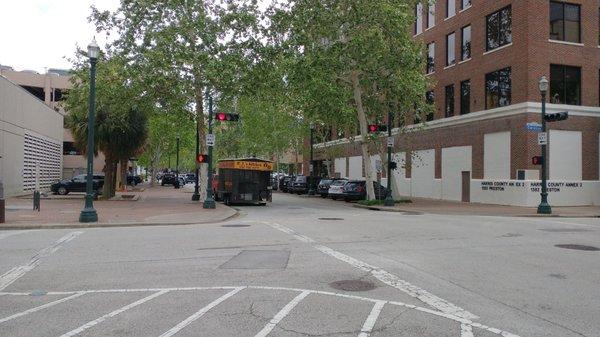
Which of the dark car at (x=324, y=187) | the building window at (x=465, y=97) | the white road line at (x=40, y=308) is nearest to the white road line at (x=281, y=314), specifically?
the white road line at (x=40, y=308)

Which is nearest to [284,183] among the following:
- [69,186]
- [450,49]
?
[69,186]

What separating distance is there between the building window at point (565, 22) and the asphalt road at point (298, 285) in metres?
19.4

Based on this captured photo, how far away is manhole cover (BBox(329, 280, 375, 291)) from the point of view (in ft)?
24.8

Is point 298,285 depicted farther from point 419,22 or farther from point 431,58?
point 419,22

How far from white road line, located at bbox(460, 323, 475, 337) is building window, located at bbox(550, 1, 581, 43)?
28.0m

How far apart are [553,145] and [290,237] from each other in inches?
846

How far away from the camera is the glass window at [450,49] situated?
36275mm

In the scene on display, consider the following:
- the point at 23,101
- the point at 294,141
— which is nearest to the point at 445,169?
the point at 294,141

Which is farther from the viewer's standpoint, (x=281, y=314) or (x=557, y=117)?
(x=557, y=117)

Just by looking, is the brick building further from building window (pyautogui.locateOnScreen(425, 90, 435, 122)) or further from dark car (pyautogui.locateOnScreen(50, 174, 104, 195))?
dark car (pyautogui.locateOnScreen(50, 174, 104, 195))

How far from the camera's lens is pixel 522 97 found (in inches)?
1141

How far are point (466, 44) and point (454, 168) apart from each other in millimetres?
8213

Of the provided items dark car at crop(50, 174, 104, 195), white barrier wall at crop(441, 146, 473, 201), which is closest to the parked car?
white barrier wall at crop(441, 146, 473, 201)

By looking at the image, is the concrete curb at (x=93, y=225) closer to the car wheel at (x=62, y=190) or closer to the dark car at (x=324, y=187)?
the dark car at (x=324, y=187)
